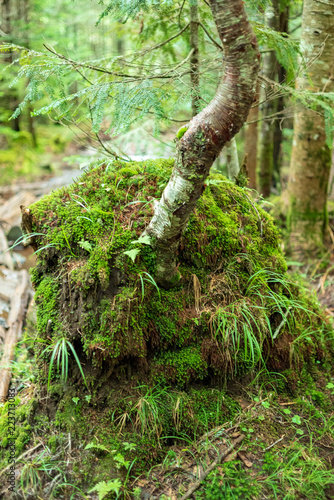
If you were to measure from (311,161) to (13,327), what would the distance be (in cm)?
552

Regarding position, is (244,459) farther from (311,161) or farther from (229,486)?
(311,161)

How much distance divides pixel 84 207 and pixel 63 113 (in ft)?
2.85

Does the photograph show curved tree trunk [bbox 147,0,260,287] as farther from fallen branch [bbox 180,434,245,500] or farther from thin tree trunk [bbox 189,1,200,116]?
fallen branch [bbox 180,434,245,500]

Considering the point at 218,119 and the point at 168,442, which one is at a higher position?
the point at 218,119

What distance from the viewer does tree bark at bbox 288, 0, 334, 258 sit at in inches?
193

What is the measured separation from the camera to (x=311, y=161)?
5.57m

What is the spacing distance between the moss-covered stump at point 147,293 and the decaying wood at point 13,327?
1.07m

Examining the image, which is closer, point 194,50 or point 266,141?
point 194,50

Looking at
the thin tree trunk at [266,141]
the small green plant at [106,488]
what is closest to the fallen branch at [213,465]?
the small green plant at [106,488]

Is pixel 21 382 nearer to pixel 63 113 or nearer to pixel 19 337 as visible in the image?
pixel 19 337

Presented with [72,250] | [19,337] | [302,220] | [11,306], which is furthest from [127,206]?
[302,220]

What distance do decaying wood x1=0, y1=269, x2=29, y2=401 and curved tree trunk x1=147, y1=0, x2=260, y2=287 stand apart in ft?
8.62

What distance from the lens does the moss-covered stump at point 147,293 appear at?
272cm

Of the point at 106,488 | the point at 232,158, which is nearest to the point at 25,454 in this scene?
the point at 106,488
